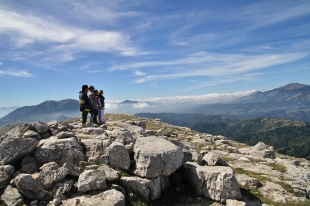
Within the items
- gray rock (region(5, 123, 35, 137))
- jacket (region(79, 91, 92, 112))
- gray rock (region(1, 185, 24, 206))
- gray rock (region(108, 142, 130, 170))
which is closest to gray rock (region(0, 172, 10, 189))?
gray rock (region(1, 185, 24, 206))

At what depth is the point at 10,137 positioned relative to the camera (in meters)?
14.3

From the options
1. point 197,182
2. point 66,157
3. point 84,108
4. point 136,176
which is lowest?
point 197,182

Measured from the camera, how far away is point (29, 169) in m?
13.9

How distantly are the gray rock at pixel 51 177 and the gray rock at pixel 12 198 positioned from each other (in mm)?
1275

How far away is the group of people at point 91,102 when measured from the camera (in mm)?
27484

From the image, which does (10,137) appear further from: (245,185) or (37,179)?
(245,185)

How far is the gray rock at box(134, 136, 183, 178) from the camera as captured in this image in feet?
47.9

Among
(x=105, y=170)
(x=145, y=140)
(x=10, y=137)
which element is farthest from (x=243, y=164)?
(x=10, y=137)

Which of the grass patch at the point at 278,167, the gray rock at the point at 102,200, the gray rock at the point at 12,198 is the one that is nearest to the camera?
the gray rock at the point at 12,198

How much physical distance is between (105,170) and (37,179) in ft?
13.2

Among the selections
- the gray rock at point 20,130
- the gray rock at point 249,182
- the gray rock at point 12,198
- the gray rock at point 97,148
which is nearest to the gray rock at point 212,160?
the gray rock at point 249,182

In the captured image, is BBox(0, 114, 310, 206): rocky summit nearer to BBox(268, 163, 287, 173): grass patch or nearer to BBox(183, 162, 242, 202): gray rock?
BBox(183, 162, 242, 202): gray rock

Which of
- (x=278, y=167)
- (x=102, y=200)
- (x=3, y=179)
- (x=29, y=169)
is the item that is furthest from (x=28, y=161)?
(x=278, y=167)

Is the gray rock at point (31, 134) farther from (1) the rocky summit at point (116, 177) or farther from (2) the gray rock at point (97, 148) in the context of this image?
(2) the gray rock at point (97, 148)
